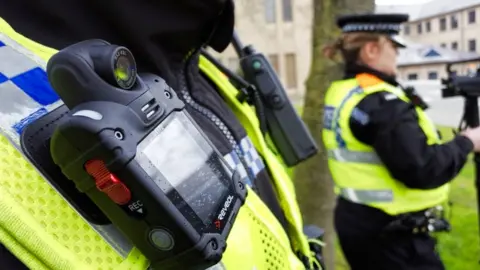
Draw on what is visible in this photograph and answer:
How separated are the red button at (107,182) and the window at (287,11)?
18834 millimetres

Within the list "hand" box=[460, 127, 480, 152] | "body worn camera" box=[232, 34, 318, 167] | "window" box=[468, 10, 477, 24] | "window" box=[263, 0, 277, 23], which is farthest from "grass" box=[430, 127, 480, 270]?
"window" box=[263, 0, 277, 23]

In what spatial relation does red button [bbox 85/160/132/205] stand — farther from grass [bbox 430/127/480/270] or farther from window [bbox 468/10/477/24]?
window [bbox 468/10/477/24]

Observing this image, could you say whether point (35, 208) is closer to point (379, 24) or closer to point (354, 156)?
A: point (354, 156)

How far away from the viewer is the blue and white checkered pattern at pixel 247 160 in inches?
39.4

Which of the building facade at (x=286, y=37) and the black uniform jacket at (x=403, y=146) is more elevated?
the black uniform jacket at (x=403, y=146)

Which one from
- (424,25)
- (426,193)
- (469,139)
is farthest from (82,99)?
(424,25)

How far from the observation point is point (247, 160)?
1.06 meters

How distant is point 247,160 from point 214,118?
99 millimetres

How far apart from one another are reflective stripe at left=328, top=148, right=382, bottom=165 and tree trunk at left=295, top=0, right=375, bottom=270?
108 centimetres

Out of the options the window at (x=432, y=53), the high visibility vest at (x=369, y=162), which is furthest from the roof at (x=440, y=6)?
the window at (x=432, y=53)

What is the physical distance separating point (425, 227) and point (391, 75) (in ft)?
2.38

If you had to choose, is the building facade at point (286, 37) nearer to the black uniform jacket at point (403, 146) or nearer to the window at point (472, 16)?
the window at point (472, 16)

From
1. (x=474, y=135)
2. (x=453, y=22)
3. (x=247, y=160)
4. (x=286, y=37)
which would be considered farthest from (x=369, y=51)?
(x=286, y=37)

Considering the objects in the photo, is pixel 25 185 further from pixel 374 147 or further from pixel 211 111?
pixel 374 147
